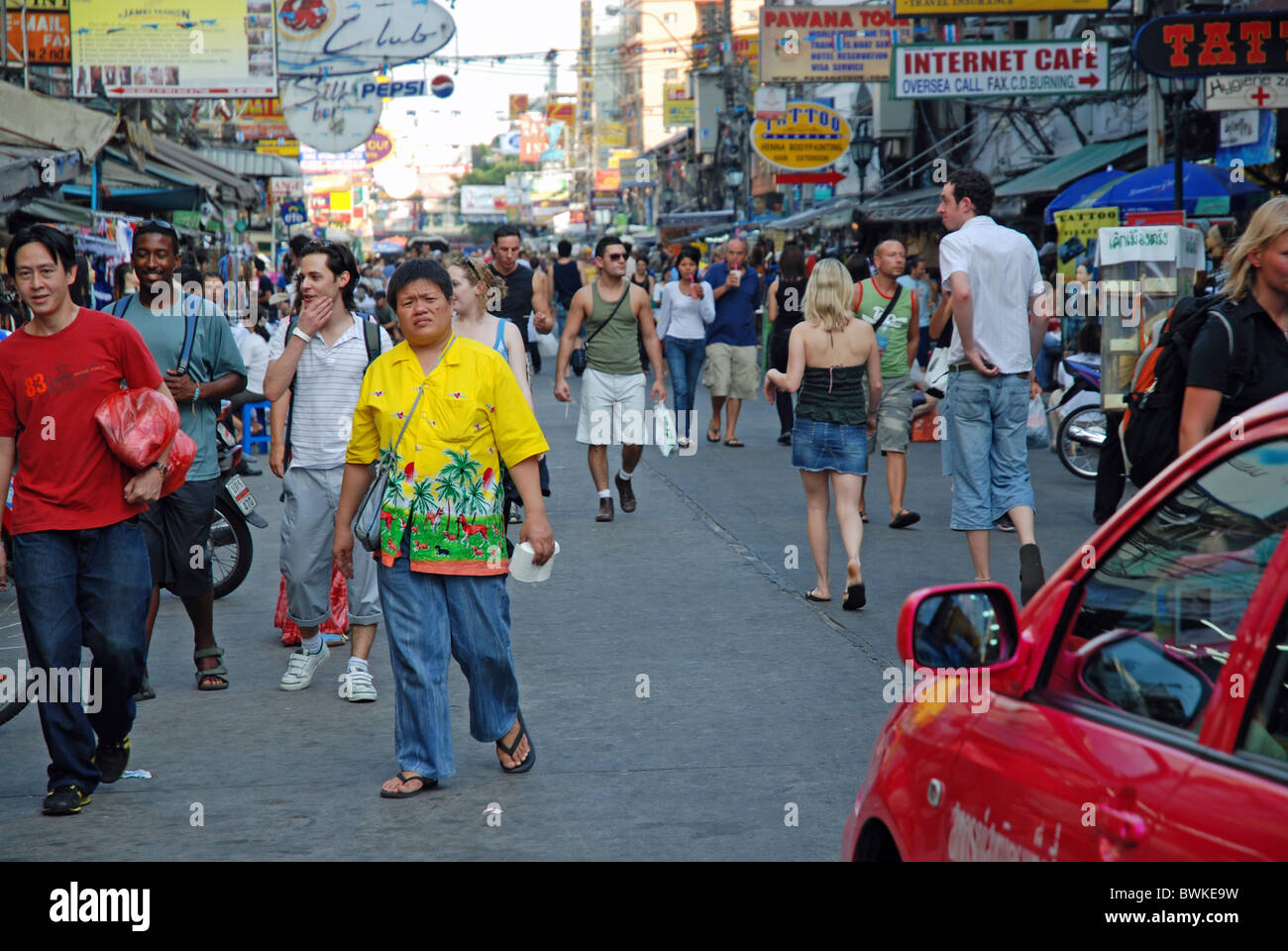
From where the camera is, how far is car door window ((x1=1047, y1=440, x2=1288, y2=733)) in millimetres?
2377

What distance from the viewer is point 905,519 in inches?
428

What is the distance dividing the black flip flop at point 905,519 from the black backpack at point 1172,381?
552cm

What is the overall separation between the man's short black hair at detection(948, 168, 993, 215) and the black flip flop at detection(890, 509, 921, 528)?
316 cm

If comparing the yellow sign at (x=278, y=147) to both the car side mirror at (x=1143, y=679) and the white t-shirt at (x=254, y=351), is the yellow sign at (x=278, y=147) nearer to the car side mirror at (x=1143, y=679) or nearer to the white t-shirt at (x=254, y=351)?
the white t-shirt at (x=254, y=351)

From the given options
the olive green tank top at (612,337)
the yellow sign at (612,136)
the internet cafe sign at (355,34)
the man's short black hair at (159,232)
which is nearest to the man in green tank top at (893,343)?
the olive green tank top at (612,337)

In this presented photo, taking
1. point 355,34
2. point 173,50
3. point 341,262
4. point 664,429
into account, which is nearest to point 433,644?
point 341,262

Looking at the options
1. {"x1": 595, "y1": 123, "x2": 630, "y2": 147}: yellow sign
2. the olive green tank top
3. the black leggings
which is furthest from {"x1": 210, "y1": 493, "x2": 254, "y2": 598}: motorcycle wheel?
{"x1": 595, "y1": 123, "x2": 630, "y2": 147}: yellow sign

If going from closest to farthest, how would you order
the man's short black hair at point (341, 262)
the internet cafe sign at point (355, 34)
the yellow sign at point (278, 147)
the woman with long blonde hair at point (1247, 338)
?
the woman with long blonde hair at point (1247, 338) < the man's short black hair at point (341, 262) < the internet cafe sign at point (355, 34) < the yellow sign at point (278, 147)

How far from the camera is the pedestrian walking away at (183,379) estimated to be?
646 centimetres

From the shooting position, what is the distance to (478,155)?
161125mm
